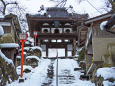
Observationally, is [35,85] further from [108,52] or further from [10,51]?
[108,52]

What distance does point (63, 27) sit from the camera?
30.5 m

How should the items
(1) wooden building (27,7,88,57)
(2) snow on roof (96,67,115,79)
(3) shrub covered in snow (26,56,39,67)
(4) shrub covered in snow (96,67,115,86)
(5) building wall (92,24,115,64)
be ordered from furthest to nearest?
(1) wooden building (27,7,88,57), (3) shrub covered in snow (26,56,39,67), (5) building wall (92,24,115,64), (2) snow on roof (96,67,115,79), (4) shrub covered in snow (96,67,115,86)

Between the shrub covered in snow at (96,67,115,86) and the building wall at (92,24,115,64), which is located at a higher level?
the building wall at (92,24,115,64)

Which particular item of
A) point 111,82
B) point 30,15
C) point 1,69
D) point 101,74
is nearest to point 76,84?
point 101,74

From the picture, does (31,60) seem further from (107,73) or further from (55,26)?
(107,73)

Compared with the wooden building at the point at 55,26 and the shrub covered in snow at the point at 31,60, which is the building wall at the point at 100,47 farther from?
the wooden building at the point at 55,26

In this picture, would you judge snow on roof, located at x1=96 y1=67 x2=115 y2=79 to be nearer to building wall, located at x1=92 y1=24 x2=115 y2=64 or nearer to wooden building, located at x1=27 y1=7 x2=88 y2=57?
building wall, located at x1=92 y1=24 x2=115 y2=64

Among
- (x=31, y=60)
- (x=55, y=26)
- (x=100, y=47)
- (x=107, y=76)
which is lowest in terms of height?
(x=31, y=60)

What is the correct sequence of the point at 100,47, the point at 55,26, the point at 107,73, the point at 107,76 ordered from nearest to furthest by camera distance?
1. the point at 107,76
2. the point at 107,73
3. the point at 100,47
4. the point at 55,26

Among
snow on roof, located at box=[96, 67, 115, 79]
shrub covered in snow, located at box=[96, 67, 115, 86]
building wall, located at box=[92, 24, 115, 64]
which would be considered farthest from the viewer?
building wall, located at box=[92, 24, 115, 64]

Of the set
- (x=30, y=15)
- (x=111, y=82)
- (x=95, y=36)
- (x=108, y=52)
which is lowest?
(x=111, y=82)

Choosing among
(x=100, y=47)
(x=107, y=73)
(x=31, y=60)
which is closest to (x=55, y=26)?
(x=31, y=60)

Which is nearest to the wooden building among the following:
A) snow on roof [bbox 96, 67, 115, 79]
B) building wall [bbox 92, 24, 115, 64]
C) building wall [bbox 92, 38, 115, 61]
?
building wall [bbox 92, 24, 115, 64]

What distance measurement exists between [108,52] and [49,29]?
20.0 metres
